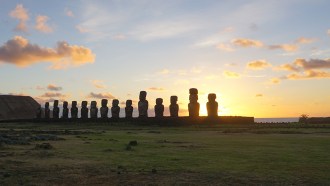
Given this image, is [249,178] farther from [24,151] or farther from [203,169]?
[24,151]

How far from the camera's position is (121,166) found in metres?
10.7

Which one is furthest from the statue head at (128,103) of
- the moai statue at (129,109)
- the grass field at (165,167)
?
the grass field at (165,167)

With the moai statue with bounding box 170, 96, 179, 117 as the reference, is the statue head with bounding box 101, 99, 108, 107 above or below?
above

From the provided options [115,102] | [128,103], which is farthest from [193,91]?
[115,102]

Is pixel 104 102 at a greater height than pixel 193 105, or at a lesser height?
greater

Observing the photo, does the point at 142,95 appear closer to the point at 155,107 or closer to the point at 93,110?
the point at 155,107

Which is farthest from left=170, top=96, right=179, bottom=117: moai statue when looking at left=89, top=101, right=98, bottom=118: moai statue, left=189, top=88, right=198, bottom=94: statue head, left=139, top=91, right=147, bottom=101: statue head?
left=89, top=101, right=98, bottom=118: moai statue

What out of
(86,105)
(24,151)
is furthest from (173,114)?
(24,151)

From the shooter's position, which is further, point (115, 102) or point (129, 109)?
point (115, 102)

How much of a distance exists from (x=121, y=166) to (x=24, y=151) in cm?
490

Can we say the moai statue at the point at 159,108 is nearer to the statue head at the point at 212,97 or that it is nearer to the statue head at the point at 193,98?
the statue head at the point at 193,98

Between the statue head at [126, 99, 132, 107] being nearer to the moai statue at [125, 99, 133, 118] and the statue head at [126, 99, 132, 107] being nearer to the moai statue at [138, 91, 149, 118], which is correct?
the moai statue at [125, 99, 133, 118]

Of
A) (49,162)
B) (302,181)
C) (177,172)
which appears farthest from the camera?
(49,162)

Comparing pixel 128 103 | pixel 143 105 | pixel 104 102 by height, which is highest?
pixel 104 102
